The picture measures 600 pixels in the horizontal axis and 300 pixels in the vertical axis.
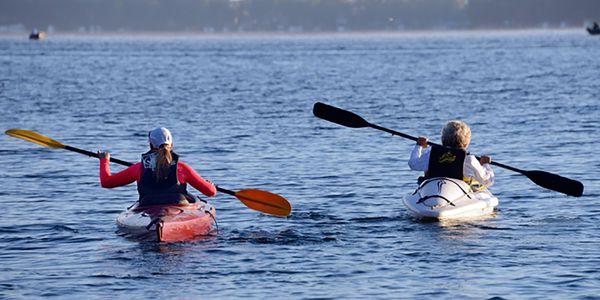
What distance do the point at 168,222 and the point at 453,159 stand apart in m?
4.17

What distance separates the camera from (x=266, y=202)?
60.9 feet

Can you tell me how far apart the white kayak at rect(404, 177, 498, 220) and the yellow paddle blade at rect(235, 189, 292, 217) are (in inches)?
68.0

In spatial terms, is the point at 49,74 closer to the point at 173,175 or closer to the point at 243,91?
the point at 243,91

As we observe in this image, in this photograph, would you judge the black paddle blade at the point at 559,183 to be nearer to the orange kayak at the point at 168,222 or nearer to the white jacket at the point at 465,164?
the white jacket at the point at 465,164

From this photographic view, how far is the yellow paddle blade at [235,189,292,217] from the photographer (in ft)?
60.7

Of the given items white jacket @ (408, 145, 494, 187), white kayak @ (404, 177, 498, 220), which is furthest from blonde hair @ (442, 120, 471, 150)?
white kayak @ (404, 177, 498, 220)

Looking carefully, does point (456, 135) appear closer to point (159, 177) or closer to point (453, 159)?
point (453, 159)

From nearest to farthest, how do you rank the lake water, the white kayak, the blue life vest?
the lake water, the blue life vest, the white kayak

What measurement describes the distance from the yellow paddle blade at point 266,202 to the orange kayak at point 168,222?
4.11 feet

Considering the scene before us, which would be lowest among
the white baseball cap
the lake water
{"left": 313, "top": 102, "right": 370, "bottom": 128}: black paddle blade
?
the lake water

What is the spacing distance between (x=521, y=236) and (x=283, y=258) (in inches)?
132

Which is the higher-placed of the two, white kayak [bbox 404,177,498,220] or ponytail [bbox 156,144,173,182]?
ponytail [bbox 156,144,173,182]

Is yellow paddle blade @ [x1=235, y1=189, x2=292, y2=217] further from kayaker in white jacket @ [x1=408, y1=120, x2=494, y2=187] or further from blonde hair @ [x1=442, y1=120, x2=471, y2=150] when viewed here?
blonde hair @ [x1=442, y1=120, x2=471, y2=150]

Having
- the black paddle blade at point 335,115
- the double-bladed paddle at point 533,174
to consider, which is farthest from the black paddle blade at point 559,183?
the black paddle blade at point 335,115
